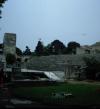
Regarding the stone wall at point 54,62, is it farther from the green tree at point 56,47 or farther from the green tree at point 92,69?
the green tree at point 56,47

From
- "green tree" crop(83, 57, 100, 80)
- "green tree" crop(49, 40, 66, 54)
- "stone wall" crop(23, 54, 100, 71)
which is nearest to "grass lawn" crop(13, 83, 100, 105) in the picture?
"green tree" crop(83, 57, 100, 80)

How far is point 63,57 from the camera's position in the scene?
8731 cm

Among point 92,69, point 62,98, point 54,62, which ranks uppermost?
point 54,62

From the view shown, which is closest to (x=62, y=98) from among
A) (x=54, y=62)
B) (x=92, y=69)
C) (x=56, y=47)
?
(x=92, y=69)

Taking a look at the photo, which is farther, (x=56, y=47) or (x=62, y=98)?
(x=56, y=47)

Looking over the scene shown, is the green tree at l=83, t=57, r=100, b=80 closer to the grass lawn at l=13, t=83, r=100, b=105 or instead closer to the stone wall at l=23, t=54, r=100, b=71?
the stone wall at l=23, t=54, r=100, b=71

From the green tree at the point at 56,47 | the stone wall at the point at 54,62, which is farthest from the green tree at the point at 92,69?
the green tree at the point at 56,47

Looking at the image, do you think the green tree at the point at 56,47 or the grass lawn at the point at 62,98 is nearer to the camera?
the grass lawn at the point at 62,98

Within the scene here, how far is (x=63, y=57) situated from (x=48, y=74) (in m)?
35.2

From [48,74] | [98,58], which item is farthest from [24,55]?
[48,74]

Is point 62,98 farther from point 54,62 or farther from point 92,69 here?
point 54,62

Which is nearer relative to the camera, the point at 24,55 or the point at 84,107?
the point at 84,107

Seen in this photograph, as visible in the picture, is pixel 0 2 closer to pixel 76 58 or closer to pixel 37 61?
pixel 76 58

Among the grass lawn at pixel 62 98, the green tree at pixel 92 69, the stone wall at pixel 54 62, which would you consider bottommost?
the grass lawn at pixel 62 98
